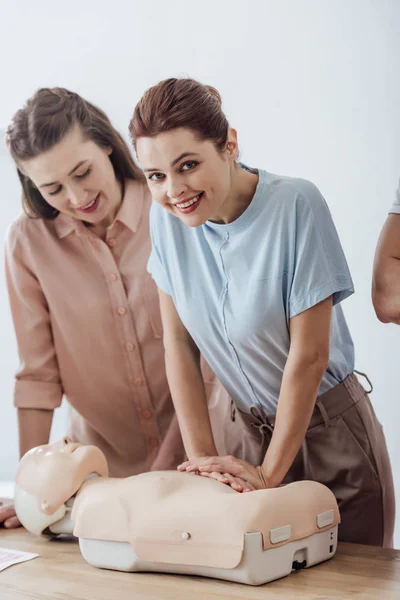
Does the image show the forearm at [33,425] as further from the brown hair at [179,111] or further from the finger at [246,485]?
the brown hair at [179,111]

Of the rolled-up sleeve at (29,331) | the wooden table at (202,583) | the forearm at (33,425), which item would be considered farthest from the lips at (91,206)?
the wooden table at (202,583)

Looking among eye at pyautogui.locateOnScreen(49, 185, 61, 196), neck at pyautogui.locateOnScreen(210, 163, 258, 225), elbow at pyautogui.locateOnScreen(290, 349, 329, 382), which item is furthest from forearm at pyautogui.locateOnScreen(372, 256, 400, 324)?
eye at pyautogui.locateOnScreen(49, 185, 61, 196)

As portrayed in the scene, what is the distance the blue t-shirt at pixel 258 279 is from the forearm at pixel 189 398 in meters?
0.05

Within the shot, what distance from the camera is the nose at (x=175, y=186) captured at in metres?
1.60

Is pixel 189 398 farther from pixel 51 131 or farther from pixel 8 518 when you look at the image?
pixel 51 131

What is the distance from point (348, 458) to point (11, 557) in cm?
81

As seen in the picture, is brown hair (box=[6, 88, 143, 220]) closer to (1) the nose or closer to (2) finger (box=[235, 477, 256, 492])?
(1) the nose

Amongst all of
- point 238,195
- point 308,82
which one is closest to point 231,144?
point 238,195

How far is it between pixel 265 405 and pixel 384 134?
128 cm

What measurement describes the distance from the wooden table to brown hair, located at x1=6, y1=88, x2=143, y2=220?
1.03 m

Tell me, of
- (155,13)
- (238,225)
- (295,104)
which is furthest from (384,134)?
(238,225)

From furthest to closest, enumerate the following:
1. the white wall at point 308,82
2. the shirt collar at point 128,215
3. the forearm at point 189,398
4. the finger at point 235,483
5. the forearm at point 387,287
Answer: the white wall at point 308,82
the shirt collar at point 128,215
the forearm at point 189,398
the forearm at point 387,287
the finger at point 235,483

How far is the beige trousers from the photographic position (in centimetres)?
184

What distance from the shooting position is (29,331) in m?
2.25
